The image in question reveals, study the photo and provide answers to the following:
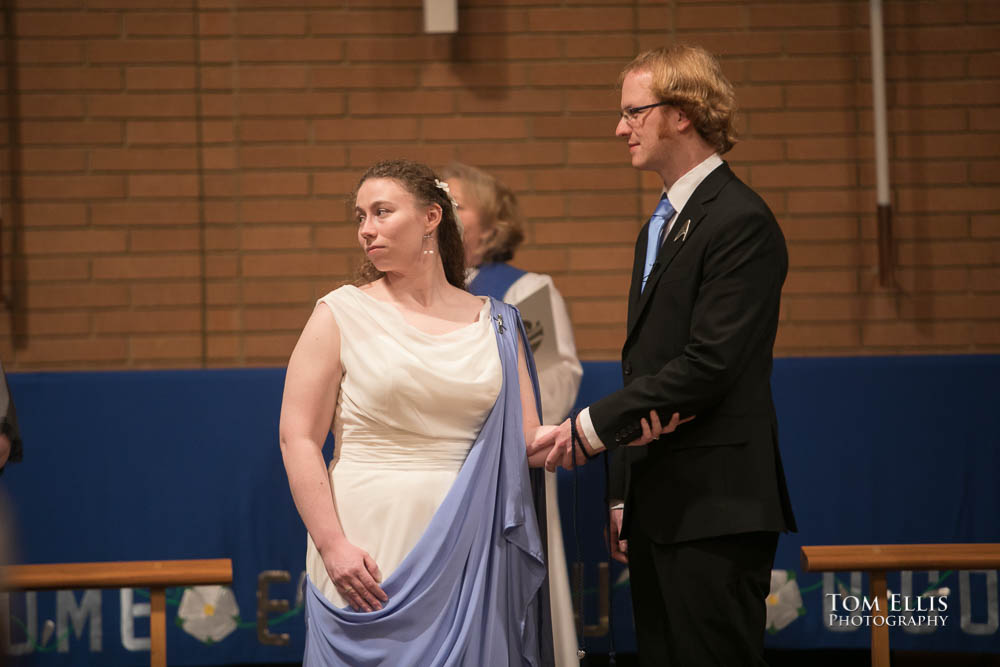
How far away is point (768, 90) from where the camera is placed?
14.0 ft

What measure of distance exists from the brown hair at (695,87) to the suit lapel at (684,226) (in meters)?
0.10

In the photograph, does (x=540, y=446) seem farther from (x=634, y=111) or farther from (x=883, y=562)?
(x=883, y=562)

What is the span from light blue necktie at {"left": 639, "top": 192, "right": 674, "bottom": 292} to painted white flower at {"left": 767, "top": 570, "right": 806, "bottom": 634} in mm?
1638

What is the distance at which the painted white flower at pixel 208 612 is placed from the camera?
355 centimetres

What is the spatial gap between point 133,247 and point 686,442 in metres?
2.71

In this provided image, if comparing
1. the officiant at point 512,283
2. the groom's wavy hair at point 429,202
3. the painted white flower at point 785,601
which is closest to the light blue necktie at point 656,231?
the groom's wavy hair at point 429,202

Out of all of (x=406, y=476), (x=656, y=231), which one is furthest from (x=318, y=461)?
(x=656, y=231)

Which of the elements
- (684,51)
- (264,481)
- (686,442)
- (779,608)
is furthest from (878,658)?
(264,481)

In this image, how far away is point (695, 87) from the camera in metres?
2.38

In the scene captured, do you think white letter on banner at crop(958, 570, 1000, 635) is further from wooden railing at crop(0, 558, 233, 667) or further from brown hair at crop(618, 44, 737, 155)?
wooden railing at crop(0, 558, 233, 667)

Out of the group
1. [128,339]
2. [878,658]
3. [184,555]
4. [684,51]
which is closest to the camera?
[684,51]

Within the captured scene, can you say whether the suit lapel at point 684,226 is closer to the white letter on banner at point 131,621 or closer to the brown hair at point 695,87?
the brown hair at point 695,87

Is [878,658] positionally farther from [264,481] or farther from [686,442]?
[264,481]

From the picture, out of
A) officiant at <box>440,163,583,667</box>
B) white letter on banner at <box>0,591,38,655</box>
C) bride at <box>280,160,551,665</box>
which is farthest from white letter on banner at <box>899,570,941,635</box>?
white letter on banner at <box>0,591,38,655</box>
